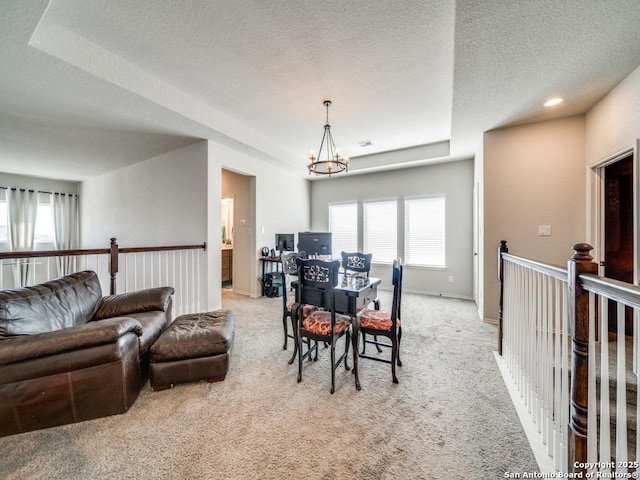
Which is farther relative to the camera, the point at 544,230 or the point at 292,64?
the point at 544,230

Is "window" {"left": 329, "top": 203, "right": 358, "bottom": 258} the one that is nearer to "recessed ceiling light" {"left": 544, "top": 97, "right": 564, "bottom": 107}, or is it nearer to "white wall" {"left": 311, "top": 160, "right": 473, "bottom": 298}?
"white wall" {"left": 311, "top": 160, "right": 473, "bottom": 298}

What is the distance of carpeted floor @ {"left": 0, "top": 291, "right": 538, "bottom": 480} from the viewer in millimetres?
1435

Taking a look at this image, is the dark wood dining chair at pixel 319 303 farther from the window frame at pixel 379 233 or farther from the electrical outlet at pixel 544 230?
the window frame at pixel 379 233

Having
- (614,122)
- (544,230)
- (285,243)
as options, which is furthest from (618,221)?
(285,243)

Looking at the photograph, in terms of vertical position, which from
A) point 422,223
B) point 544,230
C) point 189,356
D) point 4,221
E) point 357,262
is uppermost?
point 4,221

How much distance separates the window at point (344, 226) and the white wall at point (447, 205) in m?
0.44

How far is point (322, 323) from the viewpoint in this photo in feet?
7.55

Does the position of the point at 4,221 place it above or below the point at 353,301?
above

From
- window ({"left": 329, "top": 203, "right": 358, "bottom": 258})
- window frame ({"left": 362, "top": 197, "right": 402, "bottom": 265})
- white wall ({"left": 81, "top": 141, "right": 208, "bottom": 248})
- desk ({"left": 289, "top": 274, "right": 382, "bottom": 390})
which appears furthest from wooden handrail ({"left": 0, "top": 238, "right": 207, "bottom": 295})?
window frame ({"left": 362, "top": 197, "right": 402, "bottom": 265})

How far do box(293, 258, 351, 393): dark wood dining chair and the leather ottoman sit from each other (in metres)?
0.67

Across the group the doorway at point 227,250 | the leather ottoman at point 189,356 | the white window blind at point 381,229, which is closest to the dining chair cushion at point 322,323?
the leather ottoman at point 189,356

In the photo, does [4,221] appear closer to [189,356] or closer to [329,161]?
[189,356]

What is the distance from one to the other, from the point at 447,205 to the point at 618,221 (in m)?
2.42

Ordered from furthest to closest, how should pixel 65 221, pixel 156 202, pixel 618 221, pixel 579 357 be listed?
1. pixel 65 221
2. pixel 156 202
3. pixel 618 221
4. pixel 579 357
